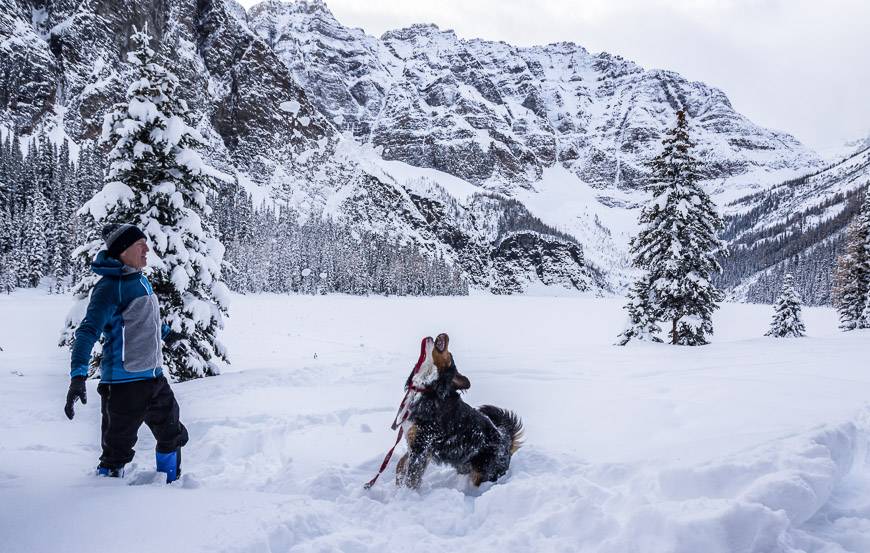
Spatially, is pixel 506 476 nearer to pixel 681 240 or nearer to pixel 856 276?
pixel 681 240

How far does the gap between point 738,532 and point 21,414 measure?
316 inches

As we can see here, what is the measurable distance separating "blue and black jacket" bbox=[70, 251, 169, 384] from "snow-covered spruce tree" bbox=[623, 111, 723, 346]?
18588 millimetres

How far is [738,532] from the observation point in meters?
2.54

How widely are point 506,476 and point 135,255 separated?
149 inches

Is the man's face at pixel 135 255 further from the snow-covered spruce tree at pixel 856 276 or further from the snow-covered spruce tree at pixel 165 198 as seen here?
the snow-covered spruce tree at pixel 856 276

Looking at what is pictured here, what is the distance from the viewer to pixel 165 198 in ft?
33.2

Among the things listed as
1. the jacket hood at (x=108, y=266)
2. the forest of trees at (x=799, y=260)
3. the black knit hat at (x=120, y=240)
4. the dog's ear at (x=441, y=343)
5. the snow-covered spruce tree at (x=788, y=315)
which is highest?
the forest of trees at (x=799, y=260)

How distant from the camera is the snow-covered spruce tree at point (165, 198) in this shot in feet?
32.1

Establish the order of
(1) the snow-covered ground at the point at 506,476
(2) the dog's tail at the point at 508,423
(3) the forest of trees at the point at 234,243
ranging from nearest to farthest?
(1) the snow-covered ground at the point at 506,476
(2) the dog's tail at the point at 508,423
(3) the forest of trees at the point at 234,243

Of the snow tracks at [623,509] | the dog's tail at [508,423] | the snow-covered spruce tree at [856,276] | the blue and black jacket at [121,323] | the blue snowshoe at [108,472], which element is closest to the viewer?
the snow tracks at [623,509]

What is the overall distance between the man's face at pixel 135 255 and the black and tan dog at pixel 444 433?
2486mm

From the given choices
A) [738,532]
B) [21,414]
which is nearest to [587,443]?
[738,532]

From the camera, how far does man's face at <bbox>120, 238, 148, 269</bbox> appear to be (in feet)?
12.0

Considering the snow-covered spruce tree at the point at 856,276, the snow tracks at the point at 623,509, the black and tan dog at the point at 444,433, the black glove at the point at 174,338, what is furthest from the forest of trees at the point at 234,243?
the snow-covered spruce tree at the point at 856,276
